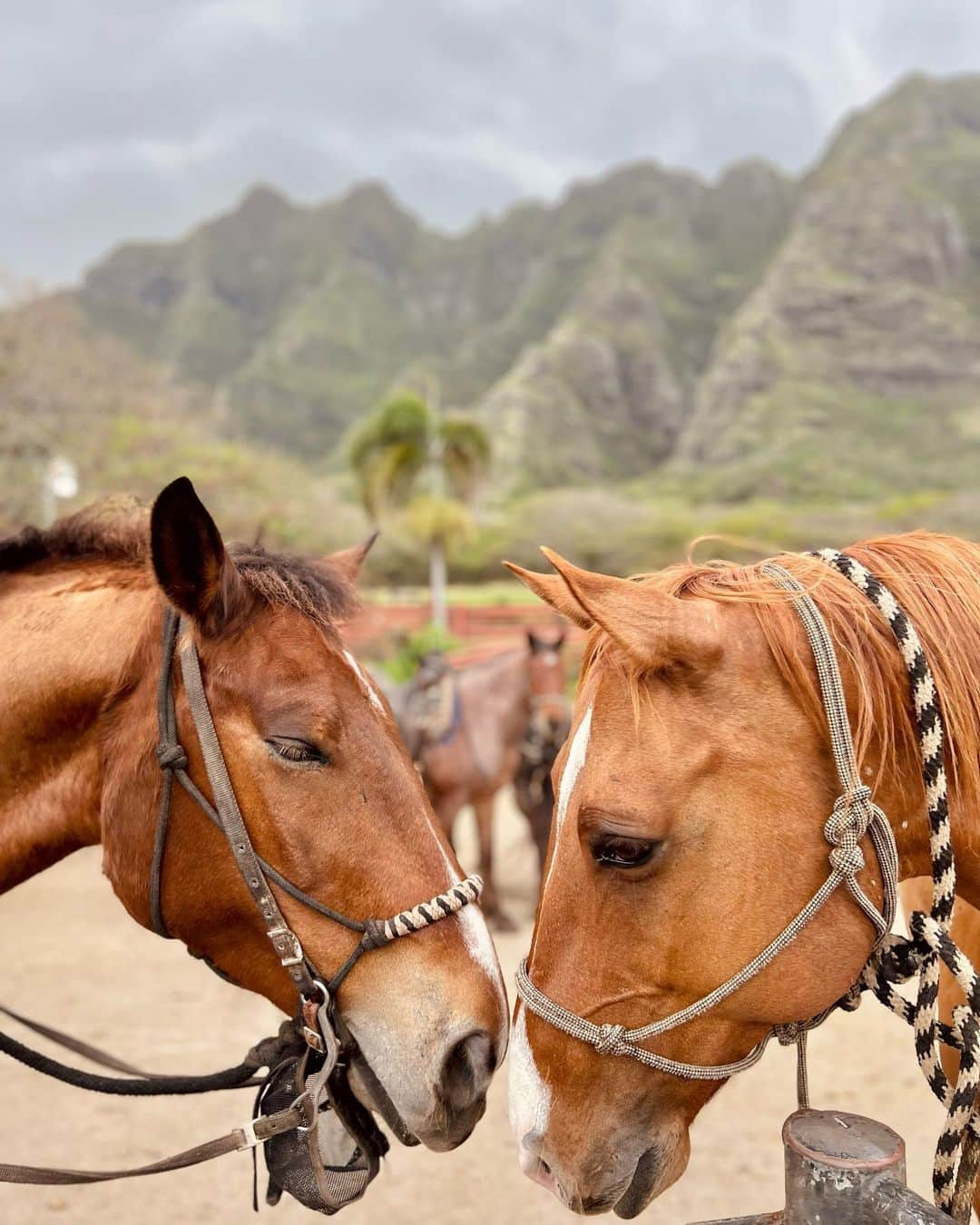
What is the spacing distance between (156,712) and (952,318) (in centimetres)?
6765

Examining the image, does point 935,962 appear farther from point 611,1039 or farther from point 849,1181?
point 611,1039

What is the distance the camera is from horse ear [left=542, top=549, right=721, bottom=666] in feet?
4.37

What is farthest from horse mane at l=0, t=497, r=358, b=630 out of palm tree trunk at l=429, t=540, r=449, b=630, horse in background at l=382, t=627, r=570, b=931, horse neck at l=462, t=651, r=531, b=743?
palm tree trunk at l=429, t=540, r=449, b=630

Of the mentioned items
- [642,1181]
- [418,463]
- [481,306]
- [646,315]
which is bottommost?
[642,1181]

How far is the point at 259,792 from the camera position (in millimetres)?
1608

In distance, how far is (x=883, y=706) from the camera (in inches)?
53.1

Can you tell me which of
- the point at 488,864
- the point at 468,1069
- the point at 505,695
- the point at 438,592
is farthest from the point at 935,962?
the point at 438,592

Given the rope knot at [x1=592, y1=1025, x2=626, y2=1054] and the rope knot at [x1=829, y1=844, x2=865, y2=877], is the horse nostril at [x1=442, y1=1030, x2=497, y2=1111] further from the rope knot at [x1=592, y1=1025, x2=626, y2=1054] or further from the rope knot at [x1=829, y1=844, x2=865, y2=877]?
the rope knot at [x1=829, y1=844, x2=865, y2=877]

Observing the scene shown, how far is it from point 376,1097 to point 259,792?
1.98ft

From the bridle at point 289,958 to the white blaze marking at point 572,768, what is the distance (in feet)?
0.92

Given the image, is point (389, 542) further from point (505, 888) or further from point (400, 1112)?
point (400, 1112)

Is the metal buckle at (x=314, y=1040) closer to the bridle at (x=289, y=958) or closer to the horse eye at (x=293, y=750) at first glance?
the bridle at (x=289, y=958)

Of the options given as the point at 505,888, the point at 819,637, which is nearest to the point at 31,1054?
the point at 819,637

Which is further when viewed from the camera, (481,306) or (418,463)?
(481,306)
